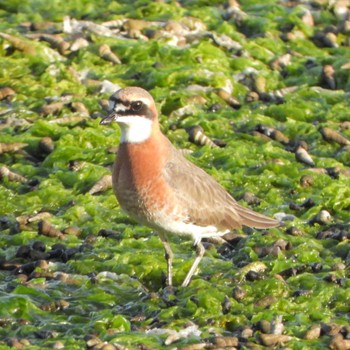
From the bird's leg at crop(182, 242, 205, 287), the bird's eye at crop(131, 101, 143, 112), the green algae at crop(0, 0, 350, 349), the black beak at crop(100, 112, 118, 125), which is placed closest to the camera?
the green algae at crop(0, 0, 350, 349)

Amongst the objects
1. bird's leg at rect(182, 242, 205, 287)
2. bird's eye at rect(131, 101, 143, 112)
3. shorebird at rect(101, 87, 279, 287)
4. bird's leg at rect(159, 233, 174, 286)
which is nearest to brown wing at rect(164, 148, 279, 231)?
shorebird at rect(101, 87, 279, 287)

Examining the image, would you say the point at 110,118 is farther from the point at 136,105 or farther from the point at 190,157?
the point at 190,157

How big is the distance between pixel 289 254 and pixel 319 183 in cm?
171

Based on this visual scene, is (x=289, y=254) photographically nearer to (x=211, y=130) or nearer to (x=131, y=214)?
(x=131, y=214)

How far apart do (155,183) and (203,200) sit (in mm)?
616

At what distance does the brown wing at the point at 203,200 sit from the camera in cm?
941

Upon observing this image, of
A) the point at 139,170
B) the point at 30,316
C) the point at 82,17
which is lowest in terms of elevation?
the point at 82,17

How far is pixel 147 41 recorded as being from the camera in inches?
590

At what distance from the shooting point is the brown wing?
9.41 m

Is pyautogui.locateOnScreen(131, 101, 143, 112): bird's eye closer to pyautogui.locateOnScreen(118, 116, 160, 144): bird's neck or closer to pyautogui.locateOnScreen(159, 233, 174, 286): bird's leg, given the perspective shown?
pyautogui.locateOnScreen(118, 116, 160, 144): bird's neck

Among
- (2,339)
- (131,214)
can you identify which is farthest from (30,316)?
(131,214)

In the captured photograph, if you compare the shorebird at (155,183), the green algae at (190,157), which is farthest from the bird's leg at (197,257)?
the green algae at (190,157)

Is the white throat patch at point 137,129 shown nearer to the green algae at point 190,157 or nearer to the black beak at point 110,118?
the black beak at point 110,118

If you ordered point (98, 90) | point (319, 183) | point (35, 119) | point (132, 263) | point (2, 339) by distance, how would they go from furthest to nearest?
point (98, 90), point (35, 119), point (319, 183), point (132, 263), point (2, 339)
